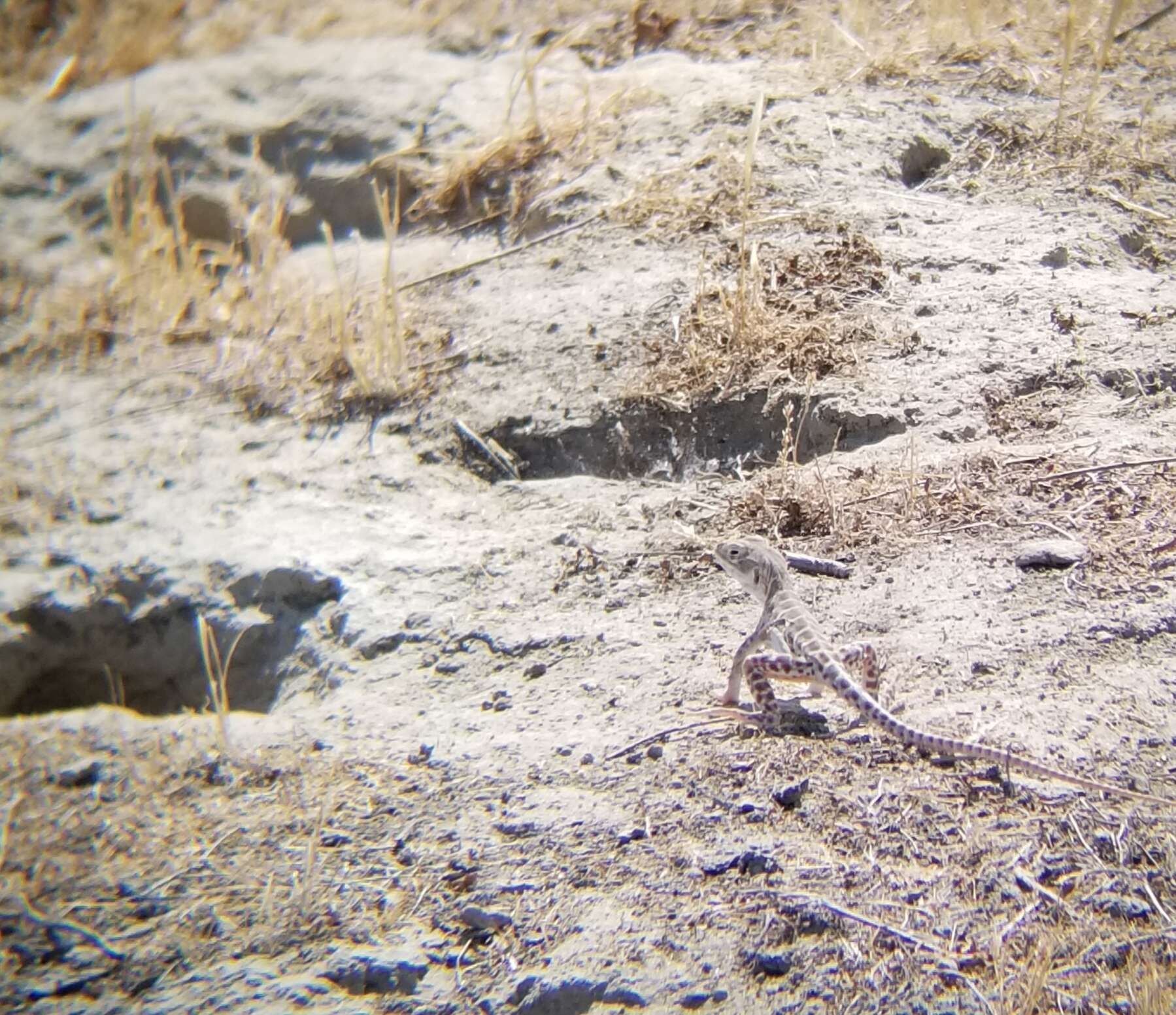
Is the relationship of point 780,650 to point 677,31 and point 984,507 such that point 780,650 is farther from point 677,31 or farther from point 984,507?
point 677,31

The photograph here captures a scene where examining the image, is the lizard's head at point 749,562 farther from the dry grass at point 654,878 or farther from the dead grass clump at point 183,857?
the dead grass clump at point 183,857

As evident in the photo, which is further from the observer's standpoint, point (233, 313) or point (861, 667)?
point (233, 313)

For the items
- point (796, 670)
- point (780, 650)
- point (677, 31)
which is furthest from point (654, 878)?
point (677, 31)

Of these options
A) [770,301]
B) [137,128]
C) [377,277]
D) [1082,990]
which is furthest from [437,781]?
[137,128]

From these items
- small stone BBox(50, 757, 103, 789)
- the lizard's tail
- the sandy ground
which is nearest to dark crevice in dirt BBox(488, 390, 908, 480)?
the sandy ground

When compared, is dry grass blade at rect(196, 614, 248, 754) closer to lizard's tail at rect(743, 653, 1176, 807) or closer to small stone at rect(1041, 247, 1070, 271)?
lizard's tail at rect(743, 653, 1176, 807)

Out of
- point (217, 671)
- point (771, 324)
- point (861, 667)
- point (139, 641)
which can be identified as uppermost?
point (771, 324)

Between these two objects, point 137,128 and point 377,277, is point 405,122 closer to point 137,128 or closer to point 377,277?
point 377,277

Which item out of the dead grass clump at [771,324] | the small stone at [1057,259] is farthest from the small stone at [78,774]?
the small stone at [1057,259]
